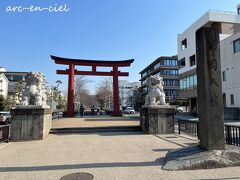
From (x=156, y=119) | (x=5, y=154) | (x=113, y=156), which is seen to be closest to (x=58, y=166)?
(x=113, y=156)

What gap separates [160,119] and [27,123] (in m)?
6.72

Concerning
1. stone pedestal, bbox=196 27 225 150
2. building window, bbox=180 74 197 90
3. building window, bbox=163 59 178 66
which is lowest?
stone pedestal, bbox=196 27 225 150

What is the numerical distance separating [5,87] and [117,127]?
170ft

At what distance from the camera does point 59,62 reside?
83.3ft

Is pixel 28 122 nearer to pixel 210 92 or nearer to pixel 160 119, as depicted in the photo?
pixel 160 119

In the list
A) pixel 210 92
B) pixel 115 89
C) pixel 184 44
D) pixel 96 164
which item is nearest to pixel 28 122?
pixel 96 164

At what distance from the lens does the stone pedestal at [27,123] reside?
35.0 ft

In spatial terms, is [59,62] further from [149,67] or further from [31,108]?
[149,67]

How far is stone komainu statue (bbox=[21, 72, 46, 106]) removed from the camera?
1159cm

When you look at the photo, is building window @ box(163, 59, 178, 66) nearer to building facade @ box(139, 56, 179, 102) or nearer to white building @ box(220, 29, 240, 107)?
building facade @ box(139, 56, 179, 102)

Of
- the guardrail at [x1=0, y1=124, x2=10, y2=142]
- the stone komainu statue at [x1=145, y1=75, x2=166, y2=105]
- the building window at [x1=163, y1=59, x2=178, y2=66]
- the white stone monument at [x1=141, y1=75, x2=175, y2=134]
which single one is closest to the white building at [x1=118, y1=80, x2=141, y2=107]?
the building window at [x1=163, y1=59, x2=178, y2=66]

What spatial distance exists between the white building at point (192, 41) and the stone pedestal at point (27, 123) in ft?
78.3

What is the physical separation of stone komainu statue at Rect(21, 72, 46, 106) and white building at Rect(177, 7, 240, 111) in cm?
2254

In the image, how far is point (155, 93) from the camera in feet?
43.7
